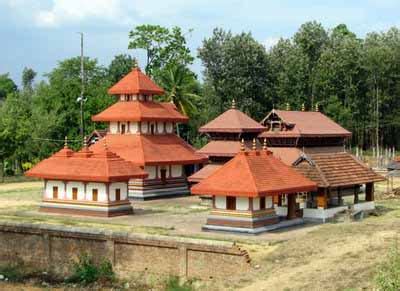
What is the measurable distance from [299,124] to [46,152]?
94.2 ft

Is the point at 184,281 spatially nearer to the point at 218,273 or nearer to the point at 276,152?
the point at 218,273

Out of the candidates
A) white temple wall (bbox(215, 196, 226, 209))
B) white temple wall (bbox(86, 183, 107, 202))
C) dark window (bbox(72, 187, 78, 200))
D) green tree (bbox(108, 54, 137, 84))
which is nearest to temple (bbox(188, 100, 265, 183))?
white temple wall (bbox(86, 183, 107, 202))

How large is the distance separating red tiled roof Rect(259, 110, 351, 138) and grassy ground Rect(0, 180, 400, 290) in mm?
5552

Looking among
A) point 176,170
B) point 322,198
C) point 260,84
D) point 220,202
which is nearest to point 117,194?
point 220,202

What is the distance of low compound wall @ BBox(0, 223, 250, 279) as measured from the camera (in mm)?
25750

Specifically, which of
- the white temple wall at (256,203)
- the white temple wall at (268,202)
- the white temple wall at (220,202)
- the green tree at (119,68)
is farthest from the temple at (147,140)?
the green tree at (119,68)

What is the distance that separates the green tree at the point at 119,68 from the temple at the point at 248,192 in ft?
161

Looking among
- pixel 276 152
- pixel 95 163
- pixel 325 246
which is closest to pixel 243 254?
pixel 325 246

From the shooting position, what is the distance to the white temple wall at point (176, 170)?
145ft

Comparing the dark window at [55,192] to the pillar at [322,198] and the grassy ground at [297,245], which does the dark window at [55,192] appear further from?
the pillar at [322,198]

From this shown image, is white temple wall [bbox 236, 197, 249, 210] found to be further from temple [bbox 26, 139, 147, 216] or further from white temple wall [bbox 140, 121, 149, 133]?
white temple wall [bbox 140, 121, 149, 133]

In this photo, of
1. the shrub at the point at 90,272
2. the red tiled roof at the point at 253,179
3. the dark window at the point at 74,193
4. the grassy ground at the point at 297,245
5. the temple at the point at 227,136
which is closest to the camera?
the grassy ground at the point at 297,245

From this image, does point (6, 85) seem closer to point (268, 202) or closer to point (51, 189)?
point (51, 189)

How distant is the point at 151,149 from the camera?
4247cm
